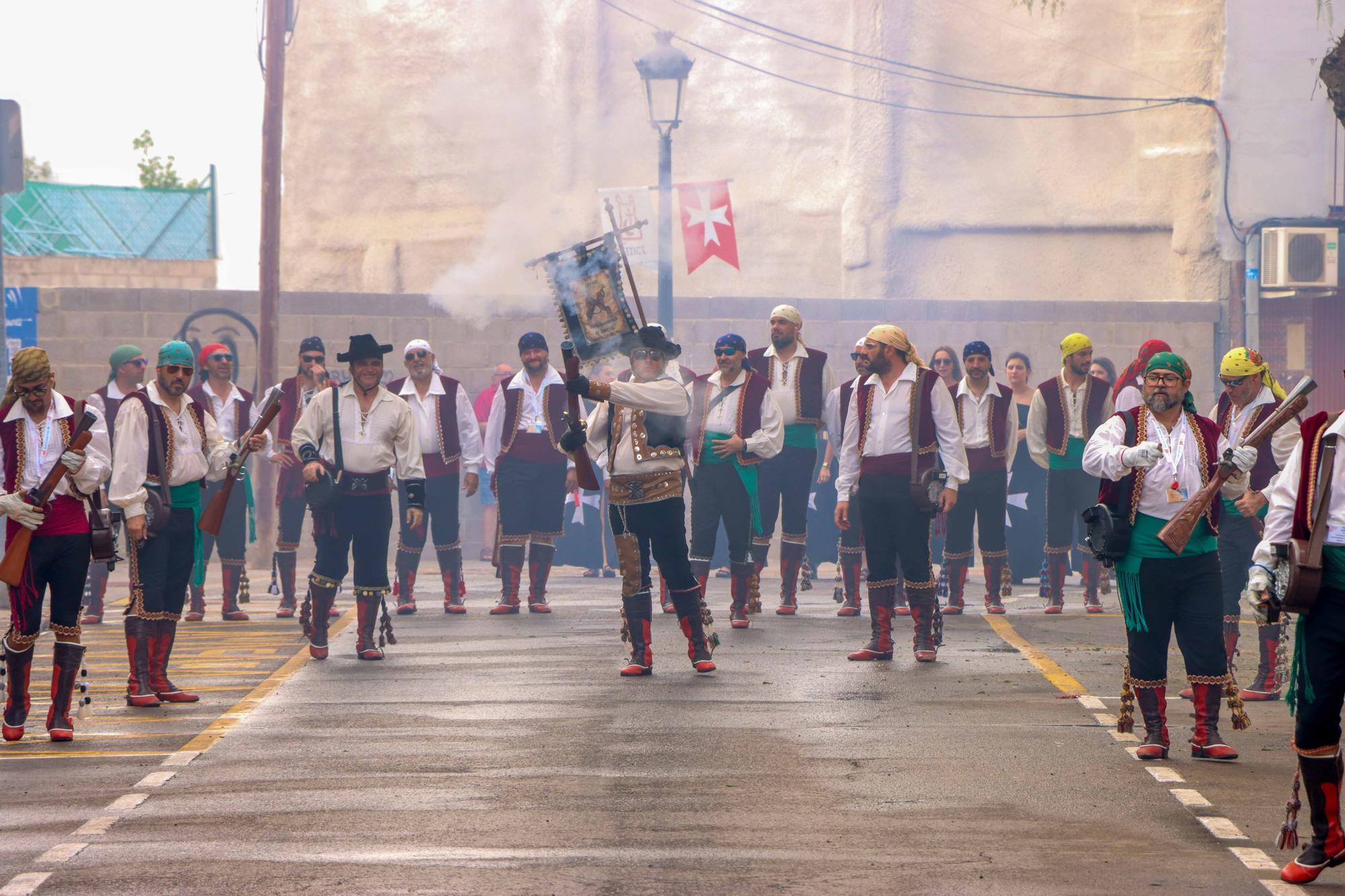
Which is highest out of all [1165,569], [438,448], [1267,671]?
[438,448]

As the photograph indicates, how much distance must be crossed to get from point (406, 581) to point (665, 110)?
612 cm

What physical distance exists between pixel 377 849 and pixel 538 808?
801 mm

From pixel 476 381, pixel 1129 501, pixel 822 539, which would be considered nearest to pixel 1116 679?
pixel 1129 501

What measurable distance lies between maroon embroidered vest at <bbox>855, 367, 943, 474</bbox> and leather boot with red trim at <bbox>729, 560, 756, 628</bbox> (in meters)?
1.88

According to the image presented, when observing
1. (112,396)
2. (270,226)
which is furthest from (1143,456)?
(270,226)

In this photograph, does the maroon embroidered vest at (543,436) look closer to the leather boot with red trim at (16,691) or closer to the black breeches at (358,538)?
the black breeches at (358,538)

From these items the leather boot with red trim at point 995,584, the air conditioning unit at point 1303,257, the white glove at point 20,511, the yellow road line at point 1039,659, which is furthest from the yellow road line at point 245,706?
the air conditioning unit at point 1303,257

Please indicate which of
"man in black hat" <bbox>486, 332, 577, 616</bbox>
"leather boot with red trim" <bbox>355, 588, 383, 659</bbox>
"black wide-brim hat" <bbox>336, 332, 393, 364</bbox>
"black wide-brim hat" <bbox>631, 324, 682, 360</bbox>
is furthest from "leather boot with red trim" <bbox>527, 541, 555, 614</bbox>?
"black wide-brim hat" <bbox>631, 324, 682, 360</bbox>

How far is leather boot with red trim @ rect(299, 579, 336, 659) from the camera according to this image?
36.6 ft

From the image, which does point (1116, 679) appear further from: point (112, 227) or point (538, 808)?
point (112, 227)

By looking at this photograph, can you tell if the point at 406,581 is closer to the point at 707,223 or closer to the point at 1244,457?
the point at 1244,457

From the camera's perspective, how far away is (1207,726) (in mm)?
8023

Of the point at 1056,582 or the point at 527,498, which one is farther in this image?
the point at 527,498

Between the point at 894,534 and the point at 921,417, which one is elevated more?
the point at 921,417
